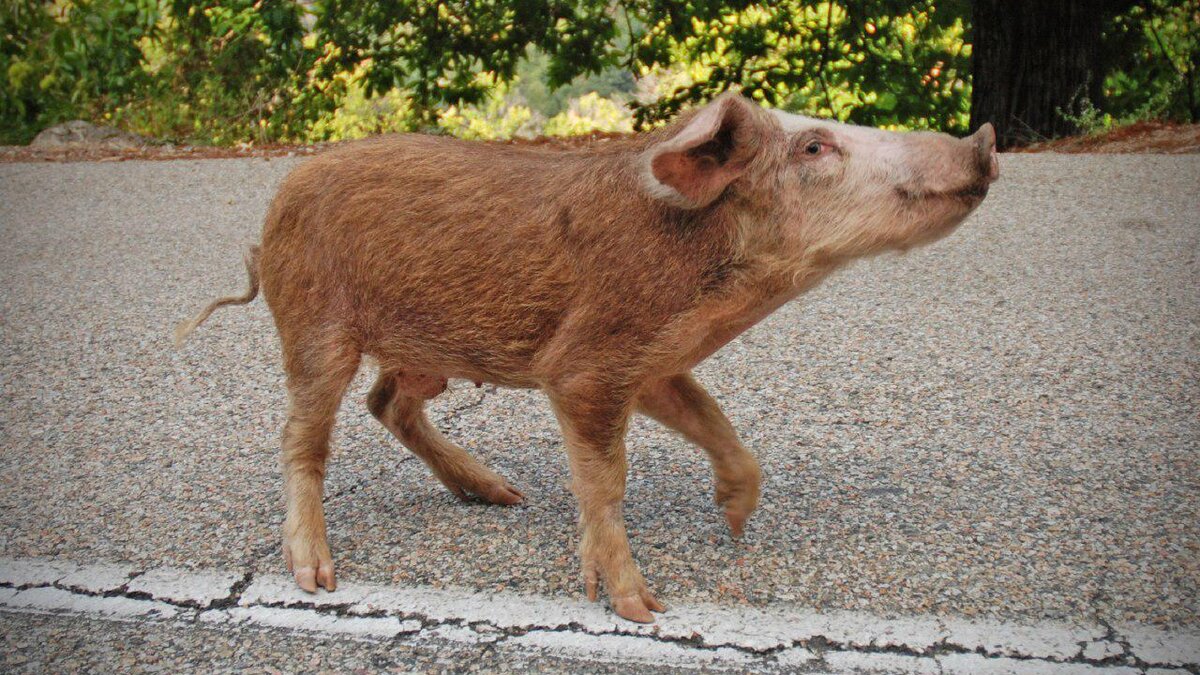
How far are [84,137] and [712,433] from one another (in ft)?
34.3

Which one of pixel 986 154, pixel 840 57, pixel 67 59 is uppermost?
pixel 986 154

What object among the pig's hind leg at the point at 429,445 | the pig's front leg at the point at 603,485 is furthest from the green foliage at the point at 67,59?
the pig's front leg at the point at 603,485

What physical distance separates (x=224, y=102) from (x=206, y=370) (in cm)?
758

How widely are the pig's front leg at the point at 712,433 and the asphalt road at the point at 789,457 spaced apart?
0.19 m

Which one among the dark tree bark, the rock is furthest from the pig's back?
the rock

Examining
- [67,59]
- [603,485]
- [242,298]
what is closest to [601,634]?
[603,485]

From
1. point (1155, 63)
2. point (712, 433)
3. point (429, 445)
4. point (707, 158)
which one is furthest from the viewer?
point (1155, 63)

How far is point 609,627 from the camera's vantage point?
9.36ft

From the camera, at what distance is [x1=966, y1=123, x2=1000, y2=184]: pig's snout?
8.11ft

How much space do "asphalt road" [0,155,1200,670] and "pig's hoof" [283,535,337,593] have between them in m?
0.08

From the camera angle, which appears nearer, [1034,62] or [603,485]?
[603,485]

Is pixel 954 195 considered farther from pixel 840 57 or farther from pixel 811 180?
pixel 840 57

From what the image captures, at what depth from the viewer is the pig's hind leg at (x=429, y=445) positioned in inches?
138

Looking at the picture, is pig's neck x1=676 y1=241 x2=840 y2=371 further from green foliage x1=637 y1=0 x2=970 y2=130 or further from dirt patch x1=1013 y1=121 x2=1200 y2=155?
green foliage x1=637 y1=0 x2=970 y2=130
